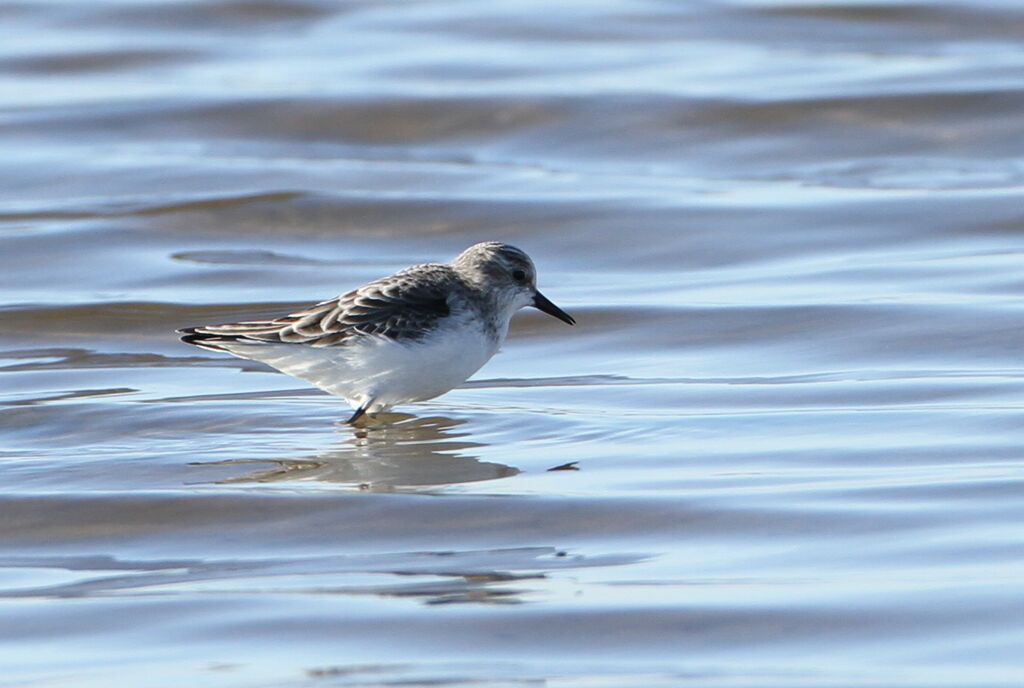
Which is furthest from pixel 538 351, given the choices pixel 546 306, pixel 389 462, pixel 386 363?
pixel 389 462

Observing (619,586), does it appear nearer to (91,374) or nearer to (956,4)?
(91,374)

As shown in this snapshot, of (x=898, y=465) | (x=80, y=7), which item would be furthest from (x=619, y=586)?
(x=80, y=7)

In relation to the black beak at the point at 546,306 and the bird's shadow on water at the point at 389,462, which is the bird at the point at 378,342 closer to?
the bird's shadow on water at the point at 389,462

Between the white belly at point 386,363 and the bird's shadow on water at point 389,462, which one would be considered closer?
the bird's shadow on water at point 389,462

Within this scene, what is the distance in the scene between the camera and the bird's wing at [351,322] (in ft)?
22.1

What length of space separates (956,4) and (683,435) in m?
10.9

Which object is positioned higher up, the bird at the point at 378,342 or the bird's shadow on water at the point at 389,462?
the bird at the point at 378,342

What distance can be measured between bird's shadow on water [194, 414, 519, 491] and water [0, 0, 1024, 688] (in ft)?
0.10

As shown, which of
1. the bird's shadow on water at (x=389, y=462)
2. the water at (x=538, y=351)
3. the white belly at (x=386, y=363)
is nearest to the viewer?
the water at (x=538, y=351)

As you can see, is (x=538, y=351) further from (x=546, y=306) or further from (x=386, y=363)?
(x=386, y=363)

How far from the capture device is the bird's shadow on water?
609cm

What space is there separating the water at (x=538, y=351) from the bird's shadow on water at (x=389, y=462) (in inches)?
1.2

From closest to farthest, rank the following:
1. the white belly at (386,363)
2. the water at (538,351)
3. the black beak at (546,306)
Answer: the water at (538,351) → the white belly at (386,363) → the black beak at (546,306)

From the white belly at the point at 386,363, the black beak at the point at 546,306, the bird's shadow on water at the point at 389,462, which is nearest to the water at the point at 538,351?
the bird's shadow on water at the point at 389,462
